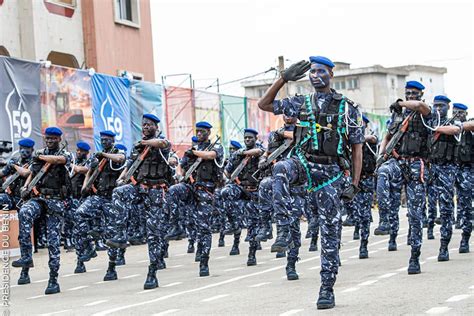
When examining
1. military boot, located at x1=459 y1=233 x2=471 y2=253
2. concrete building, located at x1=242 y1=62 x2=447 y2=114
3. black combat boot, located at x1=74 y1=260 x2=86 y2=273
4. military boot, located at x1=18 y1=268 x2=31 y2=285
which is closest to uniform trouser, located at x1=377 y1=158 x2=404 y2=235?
military boot, located at x1=459 y1=233 x2=471 y2=253

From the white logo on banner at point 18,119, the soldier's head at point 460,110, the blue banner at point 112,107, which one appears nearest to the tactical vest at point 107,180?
the white logo on banner at point 18,119

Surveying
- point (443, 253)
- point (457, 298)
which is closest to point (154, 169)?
point (443, 253)

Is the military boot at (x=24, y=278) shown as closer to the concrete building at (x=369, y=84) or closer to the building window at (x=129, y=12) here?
the building window at (x=129, y=12)

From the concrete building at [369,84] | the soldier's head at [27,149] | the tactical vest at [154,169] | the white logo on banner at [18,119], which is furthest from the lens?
the concrete building at [369,84]

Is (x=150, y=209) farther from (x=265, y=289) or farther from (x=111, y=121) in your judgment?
(x=111, y=121)

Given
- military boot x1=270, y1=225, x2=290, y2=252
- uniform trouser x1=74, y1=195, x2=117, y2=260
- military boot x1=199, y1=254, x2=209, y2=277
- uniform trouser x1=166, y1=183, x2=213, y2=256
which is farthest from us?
uniform trouser x1=74, y1=195, x2=117, y2=260

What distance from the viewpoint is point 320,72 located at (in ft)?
32.4

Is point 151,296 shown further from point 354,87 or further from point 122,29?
point 354,87

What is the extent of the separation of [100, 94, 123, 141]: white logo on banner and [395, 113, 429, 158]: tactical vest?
44.8 feet

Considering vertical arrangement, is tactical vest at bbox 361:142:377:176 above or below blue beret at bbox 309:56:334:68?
below

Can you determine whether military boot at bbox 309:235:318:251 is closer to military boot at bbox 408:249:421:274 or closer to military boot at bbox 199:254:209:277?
military boot at bbox 199:254:209:277

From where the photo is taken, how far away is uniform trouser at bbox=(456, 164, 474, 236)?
599 inches

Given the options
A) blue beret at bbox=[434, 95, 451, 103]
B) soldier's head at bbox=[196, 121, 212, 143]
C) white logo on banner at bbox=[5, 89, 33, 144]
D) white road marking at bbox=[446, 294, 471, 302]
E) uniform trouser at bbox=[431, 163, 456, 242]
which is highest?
white logo on banner at bbox=[5, 89, 33, 144]

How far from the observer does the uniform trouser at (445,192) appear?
14.2m
